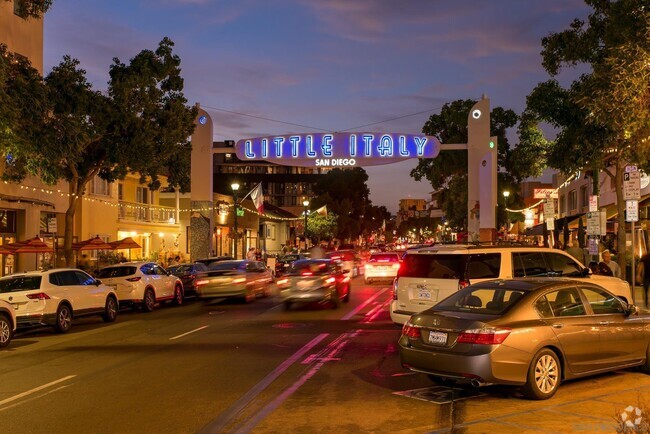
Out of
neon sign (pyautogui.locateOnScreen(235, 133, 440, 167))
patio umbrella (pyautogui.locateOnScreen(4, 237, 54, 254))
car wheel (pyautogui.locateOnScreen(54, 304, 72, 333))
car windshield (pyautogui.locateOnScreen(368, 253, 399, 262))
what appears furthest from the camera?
neon sign (pyautogui.locateOnScreen(235, 133, 440, 167))

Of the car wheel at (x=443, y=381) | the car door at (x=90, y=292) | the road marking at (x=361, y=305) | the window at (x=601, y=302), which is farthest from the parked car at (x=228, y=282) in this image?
the window at (x=601, y=302)

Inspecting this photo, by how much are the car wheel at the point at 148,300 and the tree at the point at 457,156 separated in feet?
118

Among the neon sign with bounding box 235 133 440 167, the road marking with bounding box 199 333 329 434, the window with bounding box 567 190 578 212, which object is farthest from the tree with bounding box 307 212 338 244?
the road marking with bounding box 199 333 329 434

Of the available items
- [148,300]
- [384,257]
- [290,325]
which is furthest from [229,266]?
[384,257]

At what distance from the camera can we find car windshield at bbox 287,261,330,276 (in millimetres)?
20484

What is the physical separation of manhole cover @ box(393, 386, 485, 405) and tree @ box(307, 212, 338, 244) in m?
64.0

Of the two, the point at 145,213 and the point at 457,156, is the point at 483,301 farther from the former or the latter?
the point at 457,156

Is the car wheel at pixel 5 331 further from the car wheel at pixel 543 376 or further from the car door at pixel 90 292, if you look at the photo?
the car wheel at pixel 543 376

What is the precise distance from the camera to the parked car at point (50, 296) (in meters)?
16.5

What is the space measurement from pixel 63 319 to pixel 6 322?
2.34 meters

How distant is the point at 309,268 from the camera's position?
2058cm

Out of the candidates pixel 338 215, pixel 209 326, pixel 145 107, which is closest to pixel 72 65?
pixel 145 107

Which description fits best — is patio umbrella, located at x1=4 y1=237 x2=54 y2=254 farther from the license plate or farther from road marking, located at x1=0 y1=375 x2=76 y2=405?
the license plate

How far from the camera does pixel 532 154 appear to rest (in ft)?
73.6
